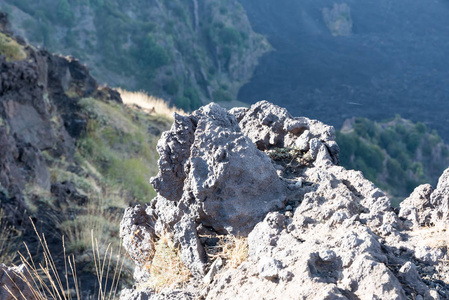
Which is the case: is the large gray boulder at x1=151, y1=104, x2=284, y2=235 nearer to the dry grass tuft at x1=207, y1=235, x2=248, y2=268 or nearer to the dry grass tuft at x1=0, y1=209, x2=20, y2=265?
the dry grass tuft at x1=207, y1=235, x2=248, y2=268

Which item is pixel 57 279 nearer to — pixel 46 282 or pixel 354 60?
pixel 46 282

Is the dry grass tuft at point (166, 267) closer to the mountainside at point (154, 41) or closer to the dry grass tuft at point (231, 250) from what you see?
the dry grass tuft at point (231, 250)

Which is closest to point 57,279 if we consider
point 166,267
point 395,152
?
point 166,267

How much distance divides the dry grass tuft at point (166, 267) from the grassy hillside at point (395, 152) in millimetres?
25076

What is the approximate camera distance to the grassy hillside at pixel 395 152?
2919cm

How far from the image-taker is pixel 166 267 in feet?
10.5

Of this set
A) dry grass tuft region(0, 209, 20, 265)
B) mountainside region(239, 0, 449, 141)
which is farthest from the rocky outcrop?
mountainside region(239, 0, 449, 141)

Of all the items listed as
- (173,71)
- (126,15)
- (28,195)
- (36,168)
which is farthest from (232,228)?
(126,15)

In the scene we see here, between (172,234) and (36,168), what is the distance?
17.4 ft

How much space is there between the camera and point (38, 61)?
10852 mm

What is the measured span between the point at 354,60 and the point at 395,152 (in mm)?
19074

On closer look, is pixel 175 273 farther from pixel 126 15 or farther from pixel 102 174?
pixel 126 15

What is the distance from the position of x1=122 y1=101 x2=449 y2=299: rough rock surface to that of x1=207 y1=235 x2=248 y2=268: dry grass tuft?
2.2 inches

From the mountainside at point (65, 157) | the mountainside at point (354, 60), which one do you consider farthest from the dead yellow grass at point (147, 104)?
the mountainside at point (354, 60)
